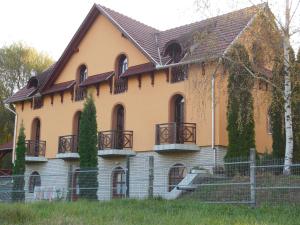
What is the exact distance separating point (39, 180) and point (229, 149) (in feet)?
43.0

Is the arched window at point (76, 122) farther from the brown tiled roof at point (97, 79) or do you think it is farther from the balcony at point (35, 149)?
the balcony at point (35, 149)

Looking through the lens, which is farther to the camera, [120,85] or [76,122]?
[76,122]

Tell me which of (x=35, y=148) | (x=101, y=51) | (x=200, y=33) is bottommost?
(x=35, y=148)

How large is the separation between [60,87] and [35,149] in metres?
3.97

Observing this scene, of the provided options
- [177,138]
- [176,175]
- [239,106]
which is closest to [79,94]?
[177,138]

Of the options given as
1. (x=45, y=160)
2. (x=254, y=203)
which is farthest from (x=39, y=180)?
(x=254, y=203)

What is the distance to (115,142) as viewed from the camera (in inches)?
934

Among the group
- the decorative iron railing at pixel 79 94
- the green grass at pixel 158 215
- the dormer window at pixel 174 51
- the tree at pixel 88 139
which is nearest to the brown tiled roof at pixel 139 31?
the dormer window at pixel 174 51

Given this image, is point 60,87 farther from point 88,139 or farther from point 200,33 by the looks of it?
point 200,33

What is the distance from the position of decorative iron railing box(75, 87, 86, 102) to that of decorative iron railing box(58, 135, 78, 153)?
220 cm

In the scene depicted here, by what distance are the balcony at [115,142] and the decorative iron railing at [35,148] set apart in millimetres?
5743

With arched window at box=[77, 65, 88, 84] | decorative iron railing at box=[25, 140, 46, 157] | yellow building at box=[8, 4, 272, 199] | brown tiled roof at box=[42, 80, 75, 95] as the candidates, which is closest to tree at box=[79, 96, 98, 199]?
yellow building at box=[8, 4, 272, 199]

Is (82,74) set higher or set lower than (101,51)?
lower

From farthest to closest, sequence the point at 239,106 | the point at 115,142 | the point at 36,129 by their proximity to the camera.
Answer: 1. the point at 36,129
2. the point at 115,142
3. the point at 239,106
